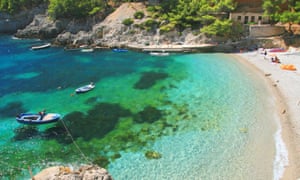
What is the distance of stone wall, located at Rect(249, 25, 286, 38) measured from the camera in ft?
195

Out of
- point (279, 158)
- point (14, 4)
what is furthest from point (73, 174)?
point (14, 4)

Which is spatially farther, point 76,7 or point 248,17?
point 76,7

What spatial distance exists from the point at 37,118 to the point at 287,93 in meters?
31.8

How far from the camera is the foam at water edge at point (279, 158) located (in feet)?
75.3

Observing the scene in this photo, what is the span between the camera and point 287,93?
37375mm

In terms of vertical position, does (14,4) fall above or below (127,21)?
above

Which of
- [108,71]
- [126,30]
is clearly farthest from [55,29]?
[108,71]

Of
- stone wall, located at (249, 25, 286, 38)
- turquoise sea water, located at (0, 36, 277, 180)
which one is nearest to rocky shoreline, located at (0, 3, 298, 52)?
stone wall, located at (249, 25, 286, 38)

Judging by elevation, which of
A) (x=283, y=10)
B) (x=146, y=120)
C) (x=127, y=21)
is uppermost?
(x=283, y=10)

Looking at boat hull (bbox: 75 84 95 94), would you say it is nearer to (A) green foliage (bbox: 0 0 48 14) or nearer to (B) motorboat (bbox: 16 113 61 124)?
(B) motorboat (bbox: 16 113 61 124)

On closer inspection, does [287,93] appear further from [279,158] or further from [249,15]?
[249,15]

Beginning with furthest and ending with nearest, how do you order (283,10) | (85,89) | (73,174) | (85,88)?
1. (283,10)
2. (85,88)
3. (85,89)
4. (73,174)

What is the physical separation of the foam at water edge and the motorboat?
23.3 m

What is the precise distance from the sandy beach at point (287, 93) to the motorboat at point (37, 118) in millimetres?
24250
